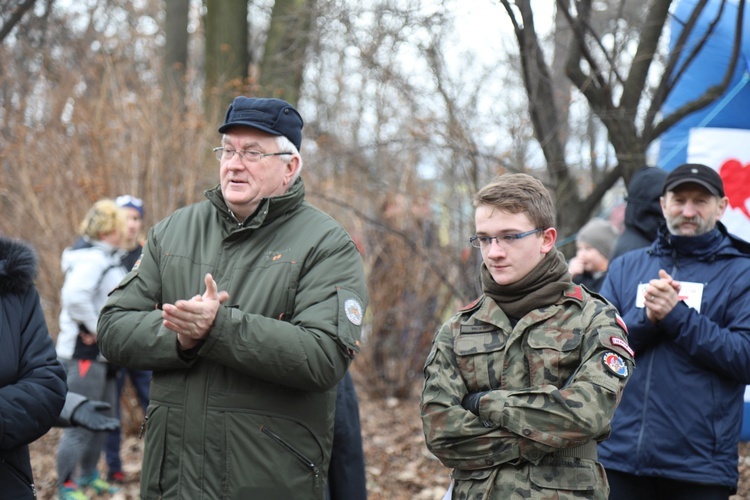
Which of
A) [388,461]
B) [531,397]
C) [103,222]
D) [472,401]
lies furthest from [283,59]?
[531,397]

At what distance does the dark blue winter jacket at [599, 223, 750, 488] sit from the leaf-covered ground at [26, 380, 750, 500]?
261 centimetres

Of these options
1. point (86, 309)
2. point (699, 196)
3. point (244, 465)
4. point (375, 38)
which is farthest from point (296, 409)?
point (375, 38)

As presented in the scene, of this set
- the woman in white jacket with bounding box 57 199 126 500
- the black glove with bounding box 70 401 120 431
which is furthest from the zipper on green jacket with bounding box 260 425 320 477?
the woman in white jacket with bounding box 57 199 126 500

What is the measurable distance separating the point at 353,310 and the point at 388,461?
172 inches

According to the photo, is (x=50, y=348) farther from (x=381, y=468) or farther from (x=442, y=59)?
(x=442, y=59)

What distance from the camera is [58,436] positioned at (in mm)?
8094

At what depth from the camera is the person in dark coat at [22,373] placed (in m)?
3.13

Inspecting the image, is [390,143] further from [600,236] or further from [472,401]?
[472,401]

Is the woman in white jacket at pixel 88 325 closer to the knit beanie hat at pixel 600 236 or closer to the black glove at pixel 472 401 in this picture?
the knit beanie hat at pixel 600 236

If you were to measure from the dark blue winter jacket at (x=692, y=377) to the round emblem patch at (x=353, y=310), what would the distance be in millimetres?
1281

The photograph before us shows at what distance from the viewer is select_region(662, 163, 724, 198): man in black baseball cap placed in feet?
12.7

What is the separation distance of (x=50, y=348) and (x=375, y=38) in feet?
15.2

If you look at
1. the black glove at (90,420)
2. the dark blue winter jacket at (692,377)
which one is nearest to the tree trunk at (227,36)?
the black glove at (90,420)

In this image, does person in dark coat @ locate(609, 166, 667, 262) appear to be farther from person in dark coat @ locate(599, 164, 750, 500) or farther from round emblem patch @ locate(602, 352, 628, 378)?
round emblem patch @ locate(602, 352, 628, 378)
